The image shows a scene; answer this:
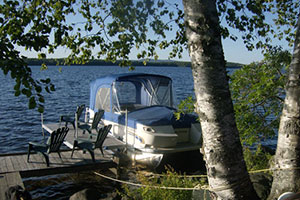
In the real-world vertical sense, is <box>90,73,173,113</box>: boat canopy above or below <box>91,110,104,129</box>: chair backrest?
above

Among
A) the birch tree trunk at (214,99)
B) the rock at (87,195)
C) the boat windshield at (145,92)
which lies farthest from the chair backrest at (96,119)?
the birch tree trunk at (214,99)

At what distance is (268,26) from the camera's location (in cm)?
644

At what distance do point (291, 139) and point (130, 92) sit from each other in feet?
34.8

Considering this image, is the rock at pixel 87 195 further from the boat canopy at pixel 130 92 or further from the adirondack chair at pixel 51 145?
the boat canopy at pixel 130 92

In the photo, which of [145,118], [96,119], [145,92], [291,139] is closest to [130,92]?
[145,92]

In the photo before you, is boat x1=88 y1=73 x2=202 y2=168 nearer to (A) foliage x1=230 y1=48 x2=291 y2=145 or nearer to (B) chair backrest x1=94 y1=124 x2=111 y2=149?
(B) chair backrest x1=94 y1=124 x2=111 y2=149

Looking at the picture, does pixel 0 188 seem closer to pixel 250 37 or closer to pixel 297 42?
pixel 250 37

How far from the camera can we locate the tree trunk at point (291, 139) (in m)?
3.44

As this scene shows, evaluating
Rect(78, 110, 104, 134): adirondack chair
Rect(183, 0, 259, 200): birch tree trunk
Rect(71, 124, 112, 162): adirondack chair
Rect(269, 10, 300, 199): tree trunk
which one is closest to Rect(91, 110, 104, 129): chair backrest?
Rect(78, 110, 104, 134): adirondack chair

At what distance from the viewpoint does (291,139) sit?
3.46 meters

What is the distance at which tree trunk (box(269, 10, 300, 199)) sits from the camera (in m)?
3.44

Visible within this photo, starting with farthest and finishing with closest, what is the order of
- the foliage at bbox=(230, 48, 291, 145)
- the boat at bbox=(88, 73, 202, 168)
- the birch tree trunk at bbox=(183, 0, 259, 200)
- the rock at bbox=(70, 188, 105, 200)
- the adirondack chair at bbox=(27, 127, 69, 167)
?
1. the boat at bbox=(88, 73, 202, 168)
2. the adirondack chair at bbox=(27, 127, 69, 167)
3. the rock at bbox=(70, 188, 105, 200)
4. the foliage at bbox=(230, 48, 291, 145)
5. the birch tree trunk at bbox=(183, 0, 259, 200)

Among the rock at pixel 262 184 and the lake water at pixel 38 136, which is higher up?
the rock at pixel 262 184

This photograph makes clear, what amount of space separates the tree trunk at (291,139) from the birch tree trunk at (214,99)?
2.15 ft
